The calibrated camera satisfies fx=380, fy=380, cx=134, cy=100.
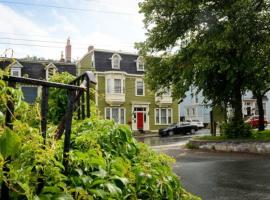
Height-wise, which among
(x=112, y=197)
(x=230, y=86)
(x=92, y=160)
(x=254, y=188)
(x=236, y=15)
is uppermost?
(x=236, y=15)

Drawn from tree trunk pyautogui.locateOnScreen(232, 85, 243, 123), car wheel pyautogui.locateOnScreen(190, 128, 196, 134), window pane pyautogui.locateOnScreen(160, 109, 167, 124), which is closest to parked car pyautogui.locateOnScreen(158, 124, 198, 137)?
car wheel pyautogui.locateOnScreen(190, 128, 196, 134)

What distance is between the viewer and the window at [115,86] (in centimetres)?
4624

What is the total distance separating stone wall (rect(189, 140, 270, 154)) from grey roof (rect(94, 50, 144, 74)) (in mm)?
25813

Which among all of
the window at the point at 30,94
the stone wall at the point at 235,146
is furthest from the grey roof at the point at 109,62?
the stone wall at the point at 235,146

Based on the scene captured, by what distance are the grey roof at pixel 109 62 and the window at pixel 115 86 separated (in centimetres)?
161

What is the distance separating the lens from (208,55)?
Result: 66.3ft

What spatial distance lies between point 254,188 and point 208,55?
39.8ft

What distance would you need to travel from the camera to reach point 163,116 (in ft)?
167

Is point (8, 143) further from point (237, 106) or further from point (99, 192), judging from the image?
point (237, 106)

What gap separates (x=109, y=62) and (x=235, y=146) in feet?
98.6

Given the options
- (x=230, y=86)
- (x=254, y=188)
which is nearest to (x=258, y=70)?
(x=230, y=86)

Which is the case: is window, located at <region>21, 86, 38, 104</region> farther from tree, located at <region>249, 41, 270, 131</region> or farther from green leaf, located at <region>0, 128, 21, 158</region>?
tree, located at <region>249, 41, 270, 131</region>

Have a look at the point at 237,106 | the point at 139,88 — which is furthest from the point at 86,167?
the point at 139,88

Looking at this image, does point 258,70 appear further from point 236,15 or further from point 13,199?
point 13,199
